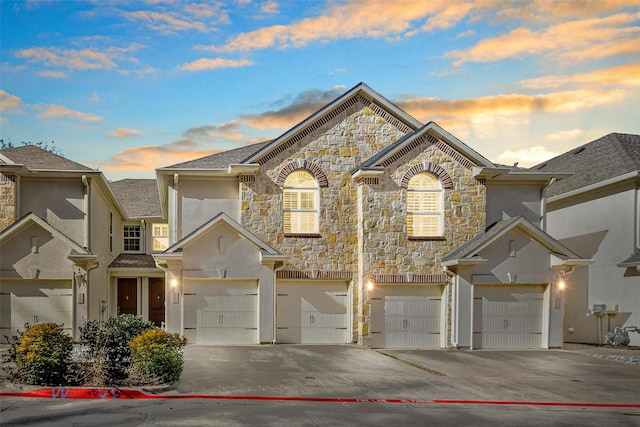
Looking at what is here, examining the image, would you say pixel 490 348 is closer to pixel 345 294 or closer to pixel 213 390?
pixel 345 294

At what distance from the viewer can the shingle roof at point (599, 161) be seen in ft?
79.2

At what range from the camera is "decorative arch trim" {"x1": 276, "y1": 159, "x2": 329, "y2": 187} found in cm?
2181

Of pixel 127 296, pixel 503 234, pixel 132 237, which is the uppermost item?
pixel 503 234

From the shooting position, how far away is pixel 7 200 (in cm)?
2147

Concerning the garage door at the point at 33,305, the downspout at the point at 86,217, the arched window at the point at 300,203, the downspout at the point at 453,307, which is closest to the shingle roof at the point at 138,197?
the downspout at the point at 86,217

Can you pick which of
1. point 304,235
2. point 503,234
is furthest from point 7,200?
point 503,234

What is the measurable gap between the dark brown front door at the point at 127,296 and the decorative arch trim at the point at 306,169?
11576 mm

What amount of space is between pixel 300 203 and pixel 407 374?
8404 millimetres

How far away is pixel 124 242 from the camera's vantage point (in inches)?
1214

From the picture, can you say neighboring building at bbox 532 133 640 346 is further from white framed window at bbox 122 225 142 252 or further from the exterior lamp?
white framed window at bbox 122 225 142 252

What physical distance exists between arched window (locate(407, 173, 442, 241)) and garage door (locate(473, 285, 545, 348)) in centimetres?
263

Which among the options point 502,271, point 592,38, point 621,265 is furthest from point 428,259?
point 592,38

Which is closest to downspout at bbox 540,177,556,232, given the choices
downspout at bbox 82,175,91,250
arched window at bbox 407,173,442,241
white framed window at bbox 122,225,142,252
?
arched window at bbox 407,173,442,241

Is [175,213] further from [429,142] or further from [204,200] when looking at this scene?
[429,142]
